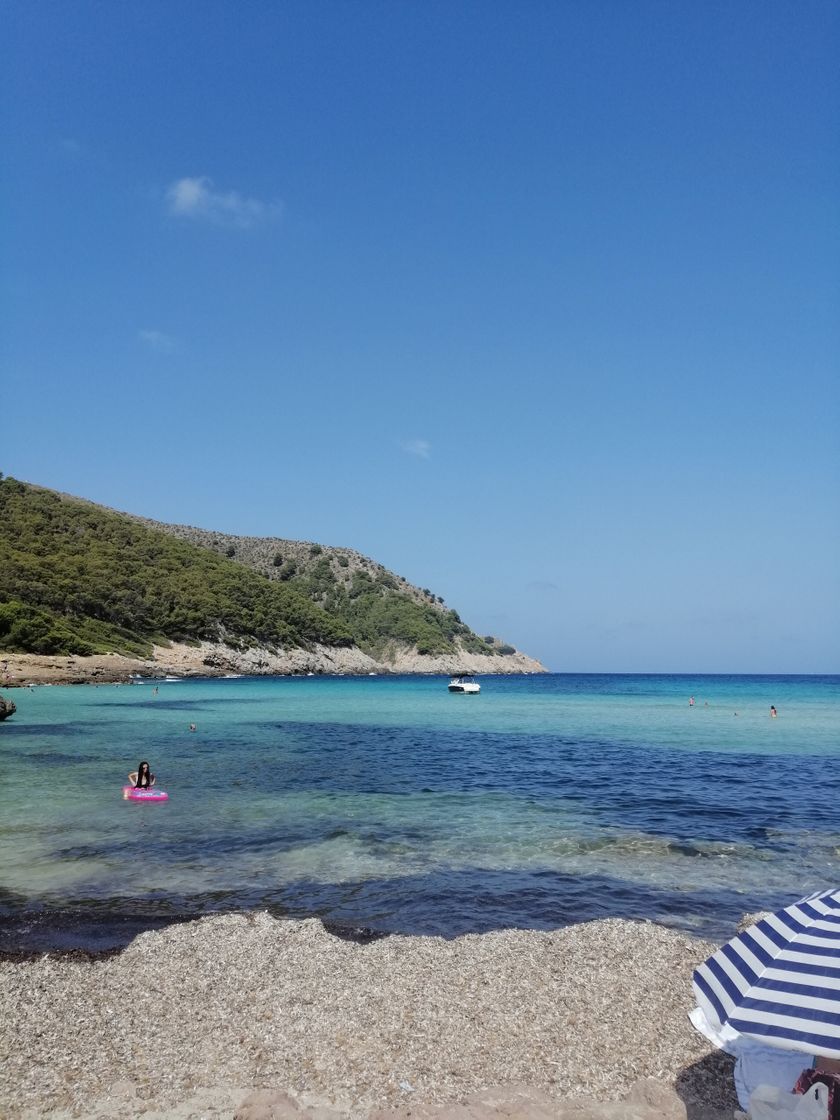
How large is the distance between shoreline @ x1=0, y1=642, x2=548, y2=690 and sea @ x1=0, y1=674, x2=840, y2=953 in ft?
190

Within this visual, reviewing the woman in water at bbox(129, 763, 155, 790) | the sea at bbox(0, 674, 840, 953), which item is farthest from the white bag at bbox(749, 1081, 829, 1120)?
the woman in water at bbox(129, 763, 155, 790)

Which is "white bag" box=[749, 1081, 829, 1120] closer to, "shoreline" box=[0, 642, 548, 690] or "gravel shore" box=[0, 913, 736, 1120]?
"gravel shore" box=[0, 913, 736, 1120]

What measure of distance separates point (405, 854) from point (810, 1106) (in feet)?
40.8

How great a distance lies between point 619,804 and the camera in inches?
968

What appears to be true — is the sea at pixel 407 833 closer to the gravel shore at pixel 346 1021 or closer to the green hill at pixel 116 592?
the gravel shore at pixel 346 1021

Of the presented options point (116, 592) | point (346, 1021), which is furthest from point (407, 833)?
point (116, 592)

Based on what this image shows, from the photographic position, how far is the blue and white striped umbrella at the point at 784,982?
5.59 m

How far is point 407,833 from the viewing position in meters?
20.0

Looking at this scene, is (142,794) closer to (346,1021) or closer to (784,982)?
(346,1021)

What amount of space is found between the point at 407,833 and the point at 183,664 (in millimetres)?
120679

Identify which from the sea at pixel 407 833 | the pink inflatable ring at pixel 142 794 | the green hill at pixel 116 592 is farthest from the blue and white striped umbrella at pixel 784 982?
the green hill at pixel 116 592

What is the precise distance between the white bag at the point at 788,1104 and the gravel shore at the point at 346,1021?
1.22 metres

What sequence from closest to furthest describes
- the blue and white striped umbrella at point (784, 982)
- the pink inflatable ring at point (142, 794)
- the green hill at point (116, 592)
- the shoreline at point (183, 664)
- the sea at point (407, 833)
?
the blue and white striped umbrella at point (784, 982) → the sea at point (407, 833) → the pink inflatable ring at point (142, 794) → the shoreline at point (183, 664) → the green hill at point (116, 592)

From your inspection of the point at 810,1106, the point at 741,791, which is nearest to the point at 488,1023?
the point at 810,1106
